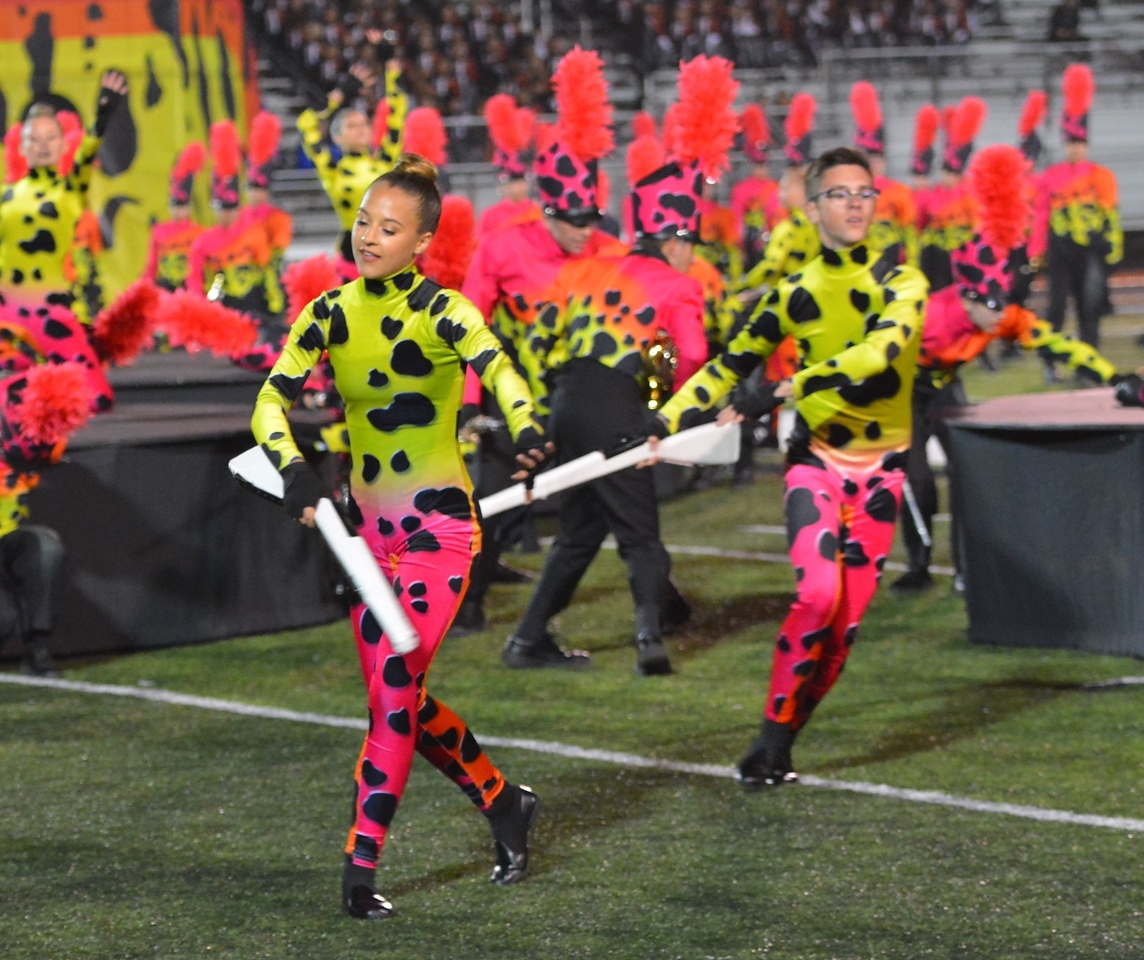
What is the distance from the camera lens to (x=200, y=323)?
6.35 metres

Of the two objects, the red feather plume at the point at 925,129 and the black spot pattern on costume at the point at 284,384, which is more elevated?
the black spot pattern on costume at the point at 284,384

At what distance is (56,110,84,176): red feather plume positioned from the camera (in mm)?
7145

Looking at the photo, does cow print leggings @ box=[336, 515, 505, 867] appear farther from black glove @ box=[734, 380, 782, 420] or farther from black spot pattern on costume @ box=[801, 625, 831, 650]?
black spot pattern on costume @ box=[801, 625, 831, 650]

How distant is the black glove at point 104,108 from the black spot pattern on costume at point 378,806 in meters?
3.66

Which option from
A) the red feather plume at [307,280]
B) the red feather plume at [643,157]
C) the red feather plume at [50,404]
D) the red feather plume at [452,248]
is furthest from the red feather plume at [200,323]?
the red feather plume at [643,157]

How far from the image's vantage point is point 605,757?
17.4 ft

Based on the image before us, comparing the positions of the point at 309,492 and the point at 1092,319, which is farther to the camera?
the point at 1092,319

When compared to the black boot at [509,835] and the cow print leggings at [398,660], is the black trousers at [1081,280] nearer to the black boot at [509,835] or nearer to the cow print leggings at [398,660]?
the black boot at [509,835]

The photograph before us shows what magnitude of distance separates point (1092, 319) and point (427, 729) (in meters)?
11.7

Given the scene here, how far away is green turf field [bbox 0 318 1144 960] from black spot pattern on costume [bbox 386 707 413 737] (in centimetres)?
42

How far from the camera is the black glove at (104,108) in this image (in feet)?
22.4

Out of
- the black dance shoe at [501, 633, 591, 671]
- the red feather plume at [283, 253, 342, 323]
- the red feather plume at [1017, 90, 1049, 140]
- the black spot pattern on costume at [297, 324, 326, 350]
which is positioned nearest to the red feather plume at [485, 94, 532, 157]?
the red feather plume at [1017, 90, 1049, 140]

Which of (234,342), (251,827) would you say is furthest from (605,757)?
(234,342)

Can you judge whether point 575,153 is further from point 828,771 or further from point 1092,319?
point 1092,319
